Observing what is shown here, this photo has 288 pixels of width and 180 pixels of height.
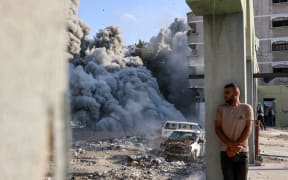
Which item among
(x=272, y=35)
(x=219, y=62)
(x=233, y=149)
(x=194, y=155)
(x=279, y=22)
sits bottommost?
(x=194, y=155)

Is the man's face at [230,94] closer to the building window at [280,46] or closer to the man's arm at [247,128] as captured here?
the man's arm at [247,128]

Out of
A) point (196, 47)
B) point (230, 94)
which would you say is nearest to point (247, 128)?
point (230, 94)

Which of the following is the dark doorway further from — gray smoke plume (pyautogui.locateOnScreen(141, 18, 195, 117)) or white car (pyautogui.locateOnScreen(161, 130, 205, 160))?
white car (pyautogui.locateOnScreen(161, 130, 205, 160))

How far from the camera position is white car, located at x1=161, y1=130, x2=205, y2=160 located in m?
12.7

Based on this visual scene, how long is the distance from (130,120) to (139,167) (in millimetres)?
24720

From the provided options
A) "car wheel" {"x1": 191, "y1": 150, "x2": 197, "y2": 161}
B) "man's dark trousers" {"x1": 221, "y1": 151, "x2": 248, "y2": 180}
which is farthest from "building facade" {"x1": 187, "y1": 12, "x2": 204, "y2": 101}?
"man's dark trousers" {"x1": 221, "y1": 151, "x2": 248, "y2": 180}

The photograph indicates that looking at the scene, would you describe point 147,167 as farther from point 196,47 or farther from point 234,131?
point 196,47

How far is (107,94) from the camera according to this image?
41.0 metres

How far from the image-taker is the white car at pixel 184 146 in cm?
1267

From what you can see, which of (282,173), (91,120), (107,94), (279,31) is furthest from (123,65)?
(282,173)

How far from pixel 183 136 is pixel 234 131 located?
8.97 metres

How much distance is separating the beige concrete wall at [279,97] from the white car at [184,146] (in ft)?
60.8

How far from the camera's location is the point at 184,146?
12.7 meters

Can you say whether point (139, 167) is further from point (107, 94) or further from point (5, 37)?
point (107, 94)
